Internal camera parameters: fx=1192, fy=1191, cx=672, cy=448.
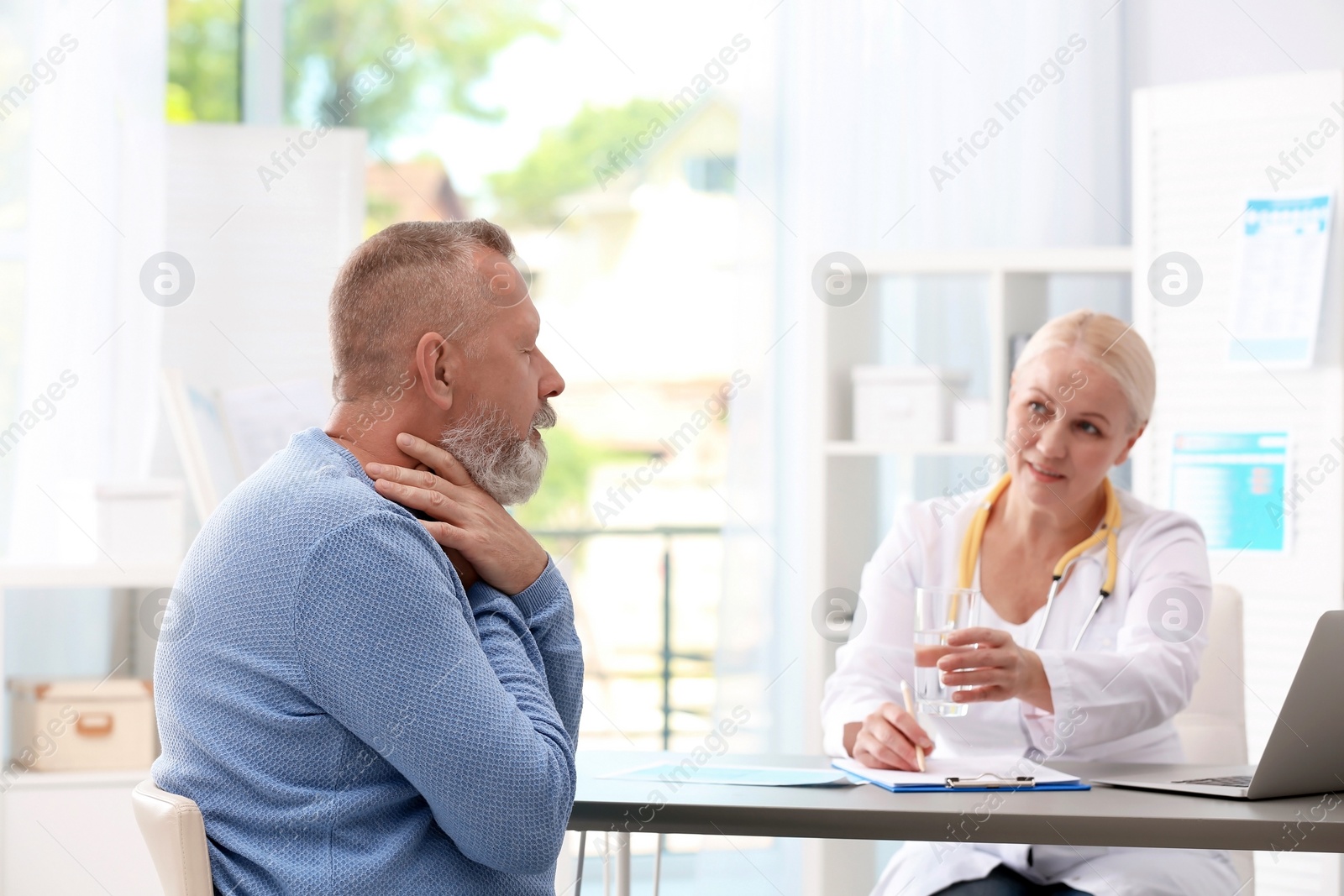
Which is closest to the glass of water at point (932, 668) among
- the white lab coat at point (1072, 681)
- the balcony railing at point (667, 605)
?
the white lab coat at point (1072, 681)

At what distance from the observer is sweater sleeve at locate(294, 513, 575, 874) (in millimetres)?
1045

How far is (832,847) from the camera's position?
288cm

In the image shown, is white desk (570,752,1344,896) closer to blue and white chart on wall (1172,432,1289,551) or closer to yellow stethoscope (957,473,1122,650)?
yellow stethoscope (957,473,1122,650)

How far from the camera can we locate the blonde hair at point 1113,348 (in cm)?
189

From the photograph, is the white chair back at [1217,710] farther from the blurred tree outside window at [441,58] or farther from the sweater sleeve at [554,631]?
the blurred tree outside window at [441,58]

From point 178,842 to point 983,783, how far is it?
0.89 meters

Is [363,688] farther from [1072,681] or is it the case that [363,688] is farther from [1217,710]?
[1217,710]

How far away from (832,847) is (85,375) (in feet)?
7.25

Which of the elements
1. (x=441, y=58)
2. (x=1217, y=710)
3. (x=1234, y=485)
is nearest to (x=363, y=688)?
(x=1217, y=710)

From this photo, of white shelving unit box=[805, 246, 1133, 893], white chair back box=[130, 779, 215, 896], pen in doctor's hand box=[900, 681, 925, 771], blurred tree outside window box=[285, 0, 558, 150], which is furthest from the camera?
blurred tree outside window box=[285, 0, 558, 150]

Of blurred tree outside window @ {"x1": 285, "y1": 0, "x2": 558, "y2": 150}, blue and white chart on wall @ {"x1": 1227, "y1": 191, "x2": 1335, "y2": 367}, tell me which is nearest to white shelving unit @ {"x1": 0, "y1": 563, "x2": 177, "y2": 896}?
blue and white chart on wall @ {"x1": 1227, "y1": 191, "x2": 1335, "y2": 367}

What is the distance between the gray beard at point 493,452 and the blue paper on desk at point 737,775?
0.42 metres

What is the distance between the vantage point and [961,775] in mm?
1462

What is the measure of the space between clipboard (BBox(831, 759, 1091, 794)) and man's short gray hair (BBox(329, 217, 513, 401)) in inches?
28.5
